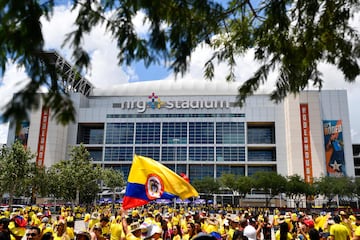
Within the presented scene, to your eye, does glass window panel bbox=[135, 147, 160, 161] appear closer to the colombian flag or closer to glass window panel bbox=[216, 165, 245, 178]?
glass window panel bbox=[216, 165, 245, 178]

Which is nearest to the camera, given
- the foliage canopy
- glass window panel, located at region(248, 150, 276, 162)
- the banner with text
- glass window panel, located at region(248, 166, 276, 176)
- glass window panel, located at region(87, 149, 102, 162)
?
the foliage canopy

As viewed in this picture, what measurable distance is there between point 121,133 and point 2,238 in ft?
222

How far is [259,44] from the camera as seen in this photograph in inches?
176

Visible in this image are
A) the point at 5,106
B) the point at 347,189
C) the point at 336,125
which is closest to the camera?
the point at 5,106

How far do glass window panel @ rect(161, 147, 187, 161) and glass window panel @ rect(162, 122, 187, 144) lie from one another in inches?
52.9

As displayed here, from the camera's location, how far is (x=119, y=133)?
72750mm

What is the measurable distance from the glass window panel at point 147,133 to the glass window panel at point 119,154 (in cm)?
246

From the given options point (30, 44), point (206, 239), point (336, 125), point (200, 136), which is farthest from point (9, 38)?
point (336, 125)

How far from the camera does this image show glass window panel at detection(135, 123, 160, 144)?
234ft

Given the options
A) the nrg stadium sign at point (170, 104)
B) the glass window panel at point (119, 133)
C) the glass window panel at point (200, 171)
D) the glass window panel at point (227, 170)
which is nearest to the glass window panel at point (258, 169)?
the glass window panel at point (227, 170)

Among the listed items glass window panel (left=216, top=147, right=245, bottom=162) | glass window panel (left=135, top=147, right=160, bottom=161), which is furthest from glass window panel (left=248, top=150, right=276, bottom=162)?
glass window panel (left=135, top=147, right=160, bottom=161)

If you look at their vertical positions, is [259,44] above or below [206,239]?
above

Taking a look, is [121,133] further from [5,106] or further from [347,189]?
[5,106]

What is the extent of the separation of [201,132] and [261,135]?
39.8 feet
